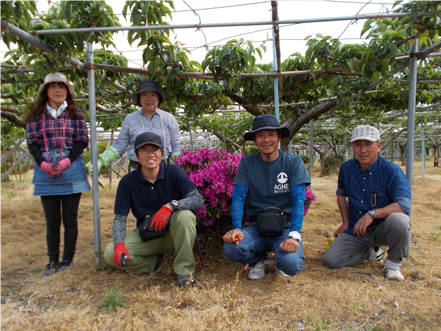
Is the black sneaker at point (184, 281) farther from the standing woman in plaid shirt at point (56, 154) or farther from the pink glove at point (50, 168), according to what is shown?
the pink glove at point (50, 168)

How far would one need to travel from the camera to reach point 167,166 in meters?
2.87

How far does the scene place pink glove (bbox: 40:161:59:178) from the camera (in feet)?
9.52

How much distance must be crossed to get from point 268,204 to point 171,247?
900mm

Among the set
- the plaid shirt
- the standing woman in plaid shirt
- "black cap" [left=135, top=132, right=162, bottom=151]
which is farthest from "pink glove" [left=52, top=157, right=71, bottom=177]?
"black cap" [left=135, top=132, right=162, bottom=151]

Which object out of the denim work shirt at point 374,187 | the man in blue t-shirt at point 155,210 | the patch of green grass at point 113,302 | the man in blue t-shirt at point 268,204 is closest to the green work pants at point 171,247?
the man in blue t-shirt at point 155,210

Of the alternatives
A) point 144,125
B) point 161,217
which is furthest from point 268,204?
point 144,125

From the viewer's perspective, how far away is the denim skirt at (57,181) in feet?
9.81

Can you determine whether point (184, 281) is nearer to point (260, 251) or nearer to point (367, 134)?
point (260, 251)

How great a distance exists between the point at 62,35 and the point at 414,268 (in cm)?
371

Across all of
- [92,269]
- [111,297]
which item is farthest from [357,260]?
[92,269]

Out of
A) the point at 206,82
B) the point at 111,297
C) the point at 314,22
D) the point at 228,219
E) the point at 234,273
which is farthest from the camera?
the point at 206,82

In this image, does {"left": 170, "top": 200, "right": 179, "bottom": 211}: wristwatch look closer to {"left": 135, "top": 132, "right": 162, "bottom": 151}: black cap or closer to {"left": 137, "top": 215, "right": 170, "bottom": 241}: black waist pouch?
{"left": 137, "top": 215, "right": 170, "bottom": 241}: black waist pouch

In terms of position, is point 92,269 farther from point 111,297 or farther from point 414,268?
point 414,268

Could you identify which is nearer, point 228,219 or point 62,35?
point 62,35
